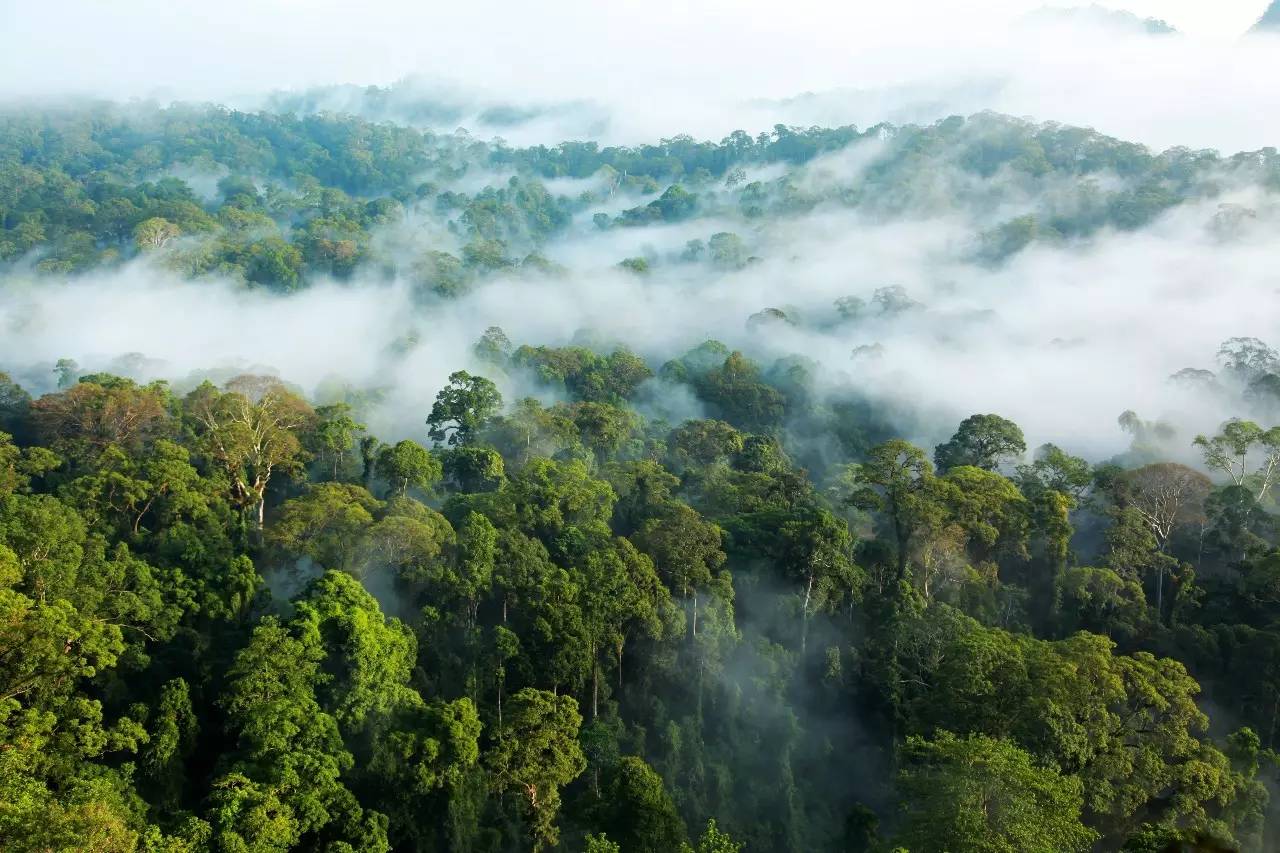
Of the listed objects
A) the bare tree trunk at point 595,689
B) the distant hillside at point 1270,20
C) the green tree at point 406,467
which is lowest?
the bare tree trunk at point 595,689

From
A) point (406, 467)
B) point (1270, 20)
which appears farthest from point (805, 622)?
point (1270, 20)

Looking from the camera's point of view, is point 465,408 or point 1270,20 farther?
point 1270,20

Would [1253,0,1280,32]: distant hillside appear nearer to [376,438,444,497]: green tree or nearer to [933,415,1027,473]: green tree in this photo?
[933,415,1027,473]: green tree

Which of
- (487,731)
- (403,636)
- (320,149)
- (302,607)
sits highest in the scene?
(320,149)

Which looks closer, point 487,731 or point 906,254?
point 487,731

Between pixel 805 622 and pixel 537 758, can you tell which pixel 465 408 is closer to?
pixel 805 622

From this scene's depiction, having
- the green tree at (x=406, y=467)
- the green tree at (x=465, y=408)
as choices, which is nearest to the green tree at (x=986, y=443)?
the green tree at (x=465, y=408)

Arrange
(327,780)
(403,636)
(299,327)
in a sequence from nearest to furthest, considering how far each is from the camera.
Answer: (327,780)
(403,636)
(299,327)

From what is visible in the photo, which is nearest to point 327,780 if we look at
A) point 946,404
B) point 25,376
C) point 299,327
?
point 946,404

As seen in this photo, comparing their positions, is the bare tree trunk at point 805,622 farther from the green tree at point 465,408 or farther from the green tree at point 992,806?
the green tree at point 465,408

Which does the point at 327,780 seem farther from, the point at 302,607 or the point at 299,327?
the point at 299,327

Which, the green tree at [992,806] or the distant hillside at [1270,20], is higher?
the distant hillside at [1270,20]
